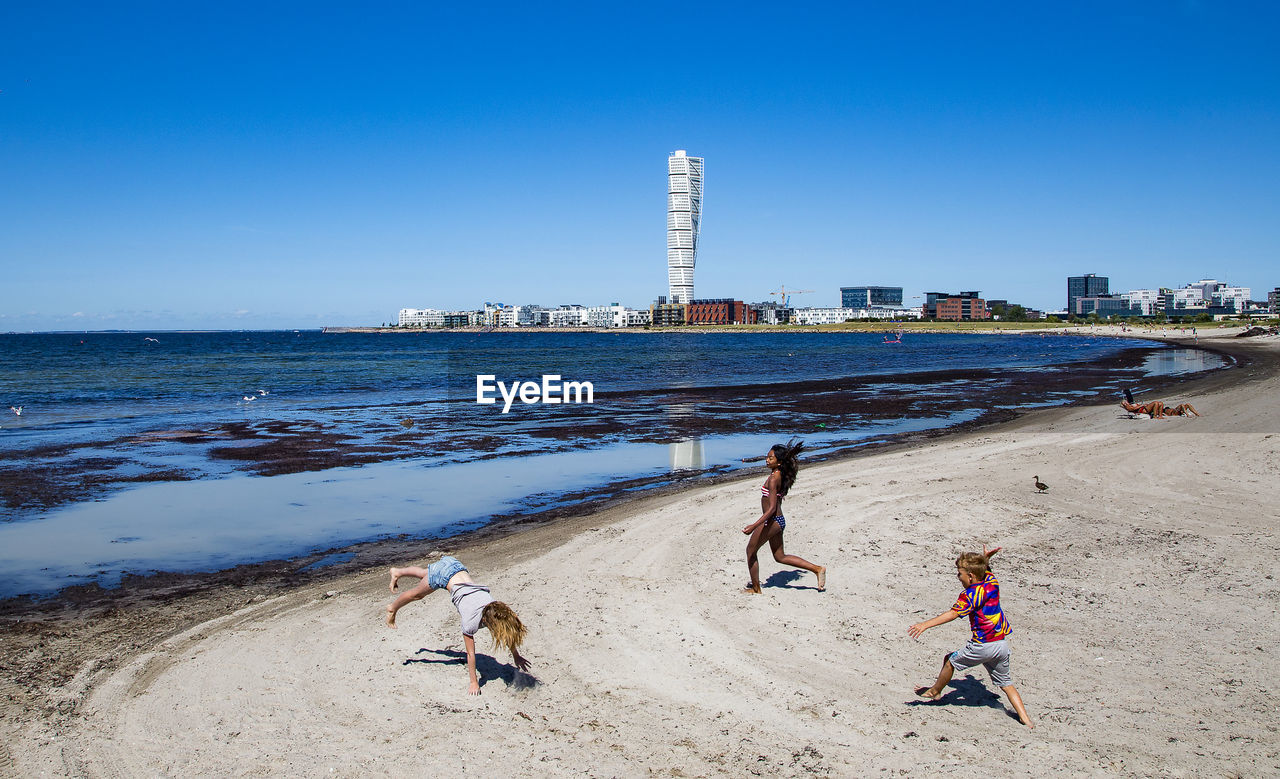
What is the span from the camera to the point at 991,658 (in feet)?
21.5

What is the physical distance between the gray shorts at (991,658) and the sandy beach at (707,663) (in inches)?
15.3

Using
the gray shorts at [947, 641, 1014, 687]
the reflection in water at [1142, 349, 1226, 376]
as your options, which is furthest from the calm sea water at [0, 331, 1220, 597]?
the gray shorts at [947, 641, 1014, 687]

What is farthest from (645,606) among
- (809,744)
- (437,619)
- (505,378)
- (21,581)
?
(505,378)

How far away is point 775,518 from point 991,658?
10.7 feet

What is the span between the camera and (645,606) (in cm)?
933

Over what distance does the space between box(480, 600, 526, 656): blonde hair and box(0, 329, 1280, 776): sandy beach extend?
0.63 m

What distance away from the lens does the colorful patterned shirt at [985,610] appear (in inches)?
257

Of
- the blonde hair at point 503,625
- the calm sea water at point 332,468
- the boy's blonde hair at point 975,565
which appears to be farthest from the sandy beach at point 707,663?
the calm sea water at point 332,468

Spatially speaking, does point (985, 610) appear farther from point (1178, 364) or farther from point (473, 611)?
point (1178, 364)

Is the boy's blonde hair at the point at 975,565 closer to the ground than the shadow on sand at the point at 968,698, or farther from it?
farther from it

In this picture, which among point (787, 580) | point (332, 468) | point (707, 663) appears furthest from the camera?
point (332, 468)

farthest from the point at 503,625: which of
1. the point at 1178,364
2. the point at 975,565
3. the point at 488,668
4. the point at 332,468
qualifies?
the point at 1178,364

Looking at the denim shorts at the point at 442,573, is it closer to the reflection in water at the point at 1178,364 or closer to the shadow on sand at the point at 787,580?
the shadow on sand at the point at 787,580

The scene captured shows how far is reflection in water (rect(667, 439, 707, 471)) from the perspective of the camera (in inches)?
781
